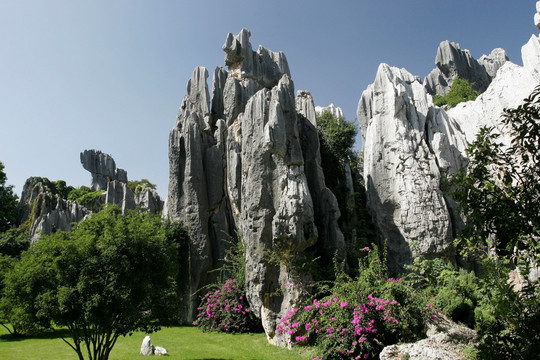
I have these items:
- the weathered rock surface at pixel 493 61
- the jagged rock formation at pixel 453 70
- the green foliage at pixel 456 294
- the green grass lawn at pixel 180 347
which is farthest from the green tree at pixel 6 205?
the weathered rock surface at pixel 493 61

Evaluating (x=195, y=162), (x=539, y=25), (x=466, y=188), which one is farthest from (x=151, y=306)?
(x=539, y=25)

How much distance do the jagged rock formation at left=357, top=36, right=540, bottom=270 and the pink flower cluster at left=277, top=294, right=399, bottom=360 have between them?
579cm

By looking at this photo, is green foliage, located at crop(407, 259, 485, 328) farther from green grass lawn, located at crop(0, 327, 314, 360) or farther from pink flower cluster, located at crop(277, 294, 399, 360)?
green grass lawn, located at crop(0, 327, 314, 360)

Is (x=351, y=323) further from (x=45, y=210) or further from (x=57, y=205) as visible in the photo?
(x=45, y=210)

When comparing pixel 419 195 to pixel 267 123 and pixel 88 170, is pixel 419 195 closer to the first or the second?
pixel 267 123

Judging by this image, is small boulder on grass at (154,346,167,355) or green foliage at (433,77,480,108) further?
green foliage at (433,77,480,108)

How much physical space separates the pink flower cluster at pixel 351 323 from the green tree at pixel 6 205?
3513cm

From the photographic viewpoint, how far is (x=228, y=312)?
15.2m

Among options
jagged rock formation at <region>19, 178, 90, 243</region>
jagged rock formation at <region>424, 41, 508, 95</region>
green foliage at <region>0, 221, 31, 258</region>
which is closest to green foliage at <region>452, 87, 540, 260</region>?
green foliage at <region>0, 221, 31, 258</region>

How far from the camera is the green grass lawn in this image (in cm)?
1095

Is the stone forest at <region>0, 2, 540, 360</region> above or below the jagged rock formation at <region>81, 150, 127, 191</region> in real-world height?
below

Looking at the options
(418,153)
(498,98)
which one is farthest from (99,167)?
(498,98)

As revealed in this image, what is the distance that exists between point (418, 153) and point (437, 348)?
1069cm

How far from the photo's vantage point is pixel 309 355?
34.0ft
